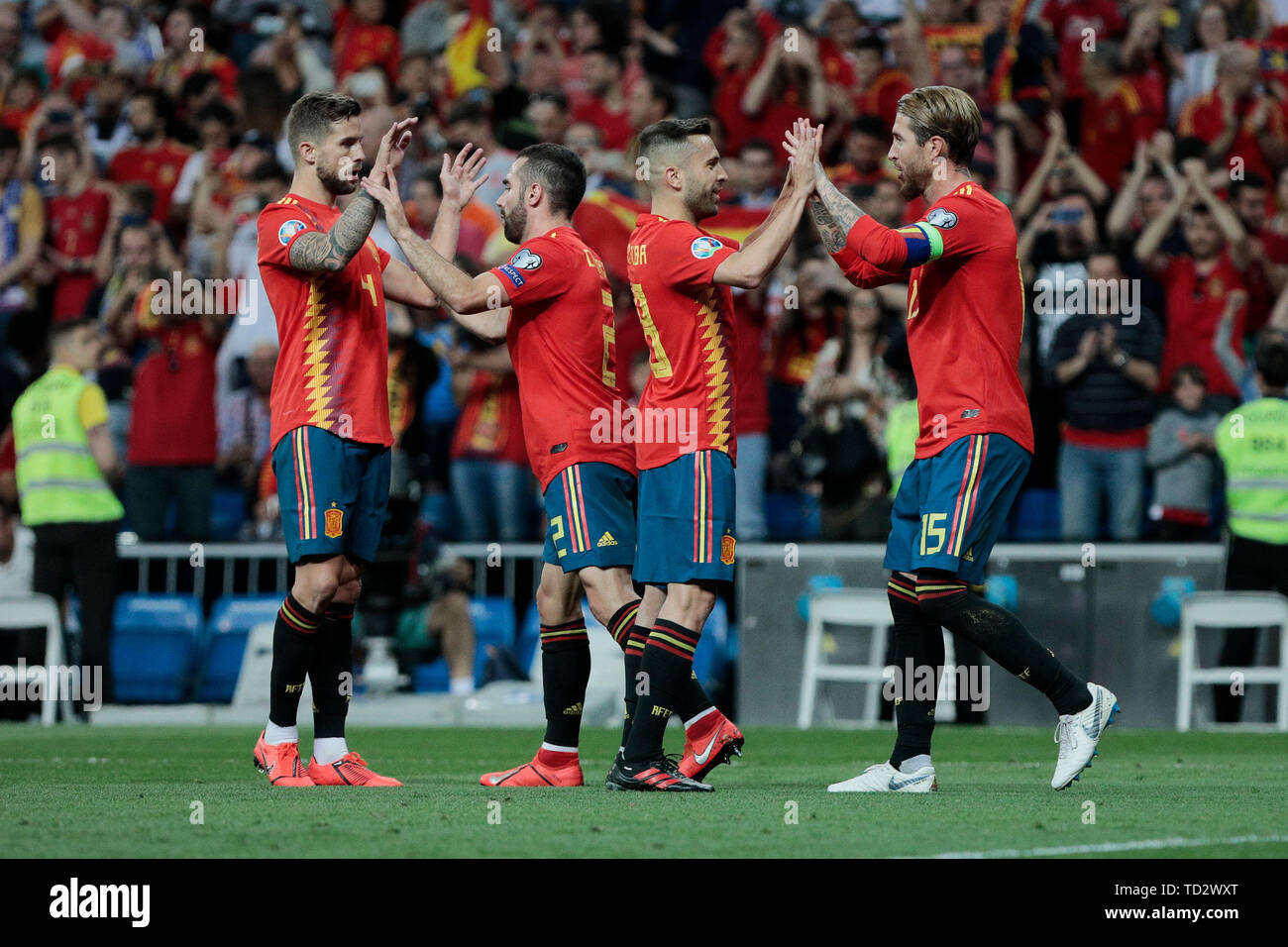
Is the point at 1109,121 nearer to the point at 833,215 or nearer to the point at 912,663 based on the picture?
the point at 833,215

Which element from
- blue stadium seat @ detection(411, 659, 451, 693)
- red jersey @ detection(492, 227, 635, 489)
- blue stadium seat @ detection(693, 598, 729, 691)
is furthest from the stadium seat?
red jersey @ detection(492, 227, 635, 489)

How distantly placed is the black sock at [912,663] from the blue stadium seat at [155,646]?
838cm

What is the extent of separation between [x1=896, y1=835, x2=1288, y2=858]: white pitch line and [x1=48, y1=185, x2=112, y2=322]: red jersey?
1294 cm

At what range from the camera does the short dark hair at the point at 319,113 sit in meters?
7.05

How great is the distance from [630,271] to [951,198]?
1.25 m

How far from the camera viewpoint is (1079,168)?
14000mm

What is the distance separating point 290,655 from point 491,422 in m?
6.62

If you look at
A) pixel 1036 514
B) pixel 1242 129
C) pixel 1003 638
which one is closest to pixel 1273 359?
pixel 1036 514

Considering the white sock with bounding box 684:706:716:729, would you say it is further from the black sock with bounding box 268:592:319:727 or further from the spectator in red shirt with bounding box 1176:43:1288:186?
the spectator in red shirt with bounding box 1176:43:1288:186

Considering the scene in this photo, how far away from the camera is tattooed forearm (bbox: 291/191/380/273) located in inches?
260

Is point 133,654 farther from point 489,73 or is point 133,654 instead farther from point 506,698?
point 489,73

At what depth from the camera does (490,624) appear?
1372 centimetres

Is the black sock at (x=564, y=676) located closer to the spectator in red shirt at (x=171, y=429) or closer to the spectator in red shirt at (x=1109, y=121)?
the spectator in red shirt at (x=171, y=429)

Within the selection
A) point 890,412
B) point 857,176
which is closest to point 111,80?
point 857,176
